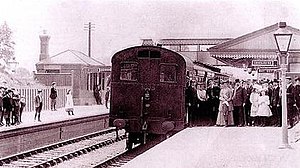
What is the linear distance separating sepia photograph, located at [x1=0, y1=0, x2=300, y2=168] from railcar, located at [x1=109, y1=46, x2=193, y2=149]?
0.05 feet

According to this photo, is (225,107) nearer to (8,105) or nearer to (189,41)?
(189,41)

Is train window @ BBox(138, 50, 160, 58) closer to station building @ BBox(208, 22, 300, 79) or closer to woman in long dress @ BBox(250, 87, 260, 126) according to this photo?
station building @ BBox(208, 22, 300, 79)

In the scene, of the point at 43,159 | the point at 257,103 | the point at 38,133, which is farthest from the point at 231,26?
the point at 38,133

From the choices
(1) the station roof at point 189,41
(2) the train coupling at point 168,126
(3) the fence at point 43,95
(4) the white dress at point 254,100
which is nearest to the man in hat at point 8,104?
(1) the station roof at point 189,41

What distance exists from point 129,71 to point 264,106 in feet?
8.68

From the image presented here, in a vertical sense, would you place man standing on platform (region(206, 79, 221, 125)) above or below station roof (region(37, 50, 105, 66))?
below

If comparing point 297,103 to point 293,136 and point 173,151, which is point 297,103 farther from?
point 173,151

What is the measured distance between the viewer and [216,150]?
760 cm

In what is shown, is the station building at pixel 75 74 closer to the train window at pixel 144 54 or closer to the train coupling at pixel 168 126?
the train window at pixel 144 54

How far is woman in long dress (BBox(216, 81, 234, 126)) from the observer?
1040 cm

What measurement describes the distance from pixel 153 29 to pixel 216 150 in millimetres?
2812

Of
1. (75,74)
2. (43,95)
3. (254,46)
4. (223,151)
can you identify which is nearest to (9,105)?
(254,46)

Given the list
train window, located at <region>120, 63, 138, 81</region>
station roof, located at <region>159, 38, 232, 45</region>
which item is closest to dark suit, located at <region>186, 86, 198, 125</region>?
train window, located at <region>120, 63, 138, 81</region>

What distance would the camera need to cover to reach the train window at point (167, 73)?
933 centimetres
